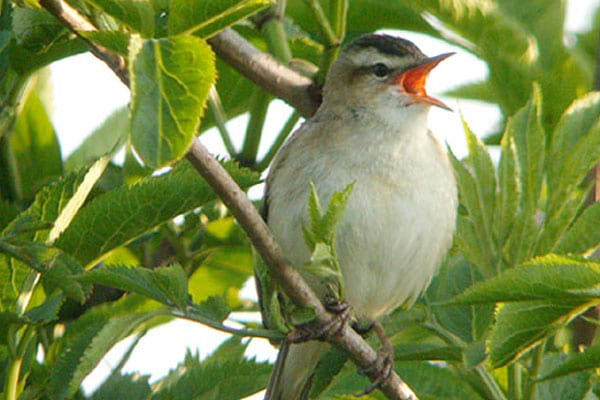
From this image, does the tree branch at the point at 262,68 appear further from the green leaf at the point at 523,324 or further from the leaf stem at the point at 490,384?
the green leaf at the point at 523,324

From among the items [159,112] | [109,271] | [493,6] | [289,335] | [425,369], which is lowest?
[425,369]

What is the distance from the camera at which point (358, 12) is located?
3.34 m

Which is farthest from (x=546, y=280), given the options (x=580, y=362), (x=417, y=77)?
(x=417, y=77)

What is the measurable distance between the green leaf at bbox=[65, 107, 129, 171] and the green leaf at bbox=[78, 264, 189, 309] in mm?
886

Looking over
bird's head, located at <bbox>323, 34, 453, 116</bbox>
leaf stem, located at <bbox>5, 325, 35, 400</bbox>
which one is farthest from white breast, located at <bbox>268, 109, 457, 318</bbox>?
leaf stem, located at <bbox>5, 325, 35, 400</bbox>

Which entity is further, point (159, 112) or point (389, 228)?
point (389, 228)

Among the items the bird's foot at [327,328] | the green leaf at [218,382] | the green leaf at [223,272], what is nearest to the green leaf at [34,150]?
the green leaf at [223,272]

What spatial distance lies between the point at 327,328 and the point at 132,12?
0.99 metres

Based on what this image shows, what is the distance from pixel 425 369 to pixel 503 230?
0.41 metres

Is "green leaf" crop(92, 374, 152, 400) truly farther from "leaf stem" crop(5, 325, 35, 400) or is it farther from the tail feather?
the tail feather

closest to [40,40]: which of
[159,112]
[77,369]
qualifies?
[77,369]

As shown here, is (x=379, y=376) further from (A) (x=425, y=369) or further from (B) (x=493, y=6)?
(B) (x=493, y=6)

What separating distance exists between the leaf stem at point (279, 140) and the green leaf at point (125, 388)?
0.82m

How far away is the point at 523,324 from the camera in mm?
1954
